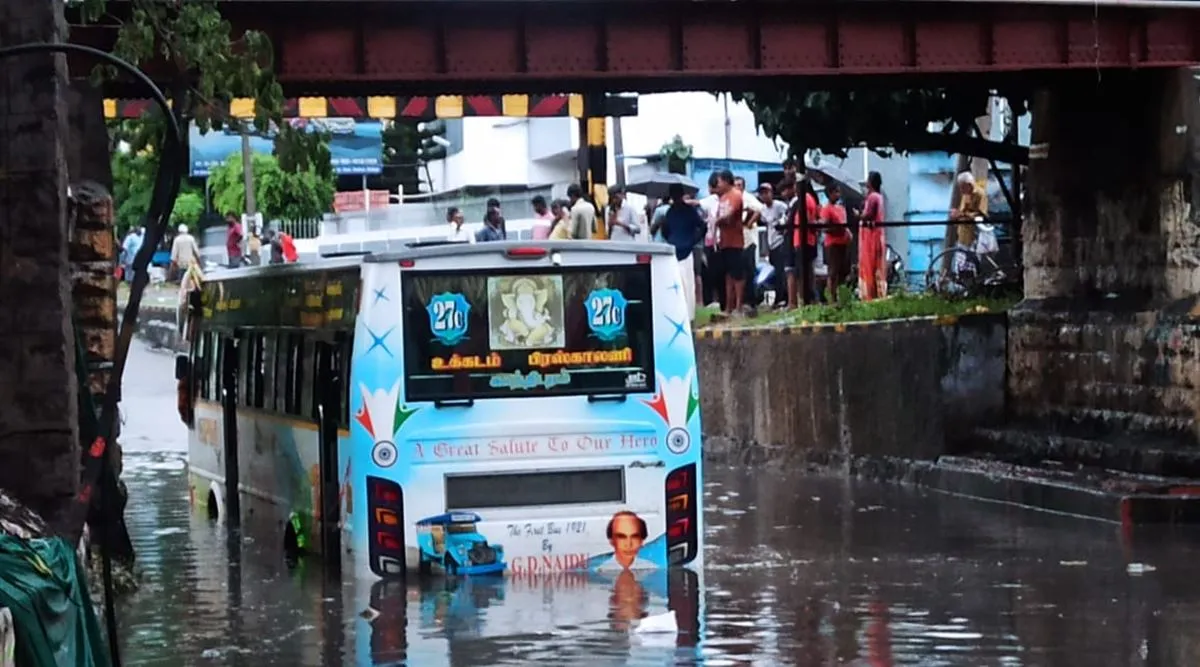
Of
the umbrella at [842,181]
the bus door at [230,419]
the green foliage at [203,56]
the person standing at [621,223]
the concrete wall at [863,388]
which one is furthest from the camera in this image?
the umbrella at [842,181]

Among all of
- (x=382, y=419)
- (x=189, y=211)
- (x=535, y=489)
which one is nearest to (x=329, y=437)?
(x=382, y=419)

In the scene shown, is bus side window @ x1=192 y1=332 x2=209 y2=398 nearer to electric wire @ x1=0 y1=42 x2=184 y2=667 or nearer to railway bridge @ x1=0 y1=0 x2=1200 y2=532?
railway bridge @ x1=0 y1=0 x2=1200 y2=532

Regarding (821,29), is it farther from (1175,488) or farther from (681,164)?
(681,164)

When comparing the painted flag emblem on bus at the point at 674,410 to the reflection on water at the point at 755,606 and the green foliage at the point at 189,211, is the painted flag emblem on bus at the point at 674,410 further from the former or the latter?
the green foliage at the point at 189,211

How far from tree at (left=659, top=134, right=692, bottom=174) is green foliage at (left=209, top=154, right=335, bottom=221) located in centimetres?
1056

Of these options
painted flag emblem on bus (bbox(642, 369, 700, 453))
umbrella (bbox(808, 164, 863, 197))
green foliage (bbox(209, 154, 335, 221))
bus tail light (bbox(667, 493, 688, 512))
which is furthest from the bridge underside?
green foliage (bbox(209, 154, 335, 221))

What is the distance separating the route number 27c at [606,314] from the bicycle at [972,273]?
443 inches

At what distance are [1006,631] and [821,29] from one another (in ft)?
32.2

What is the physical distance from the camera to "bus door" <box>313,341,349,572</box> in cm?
1503

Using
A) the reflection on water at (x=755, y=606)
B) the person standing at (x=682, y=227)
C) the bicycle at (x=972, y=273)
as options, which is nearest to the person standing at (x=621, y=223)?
the person standing at (x=682, y=227)

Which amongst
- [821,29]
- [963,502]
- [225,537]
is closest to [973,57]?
[821,29]

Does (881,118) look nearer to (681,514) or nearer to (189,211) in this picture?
(681,514)

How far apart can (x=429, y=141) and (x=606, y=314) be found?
238ft

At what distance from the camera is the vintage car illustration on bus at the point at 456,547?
14.2 metres
